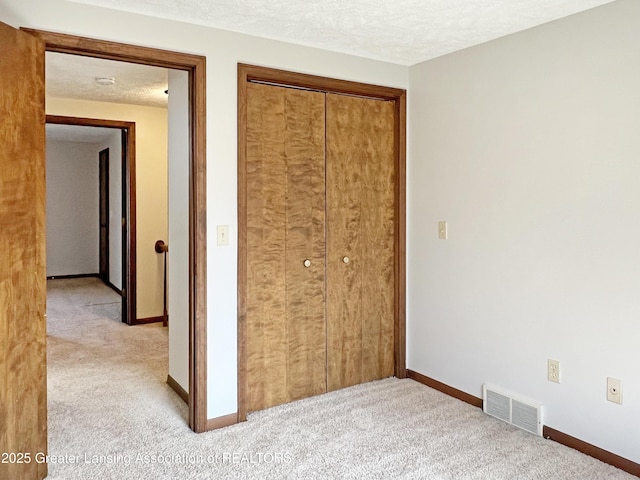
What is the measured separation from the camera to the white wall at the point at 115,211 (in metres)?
6.88

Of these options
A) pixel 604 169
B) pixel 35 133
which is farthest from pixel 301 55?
pixel 604 169

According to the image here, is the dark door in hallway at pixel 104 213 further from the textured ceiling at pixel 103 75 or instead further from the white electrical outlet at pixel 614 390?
the white electrical outlet at pixel 614 390

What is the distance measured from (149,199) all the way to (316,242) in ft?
9.17

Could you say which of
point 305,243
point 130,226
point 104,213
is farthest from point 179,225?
point 104,213

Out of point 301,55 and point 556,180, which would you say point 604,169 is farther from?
point 301,55

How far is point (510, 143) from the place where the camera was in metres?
2.88

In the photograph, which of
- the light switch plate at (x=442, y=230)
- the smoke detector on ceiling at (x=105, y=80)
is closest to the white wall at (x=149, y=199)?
the smoke detector on ceiling at (x=105, y=80)

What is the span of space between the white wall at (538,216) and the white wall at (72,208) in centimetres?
682

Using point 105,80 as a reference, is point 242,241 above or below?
below

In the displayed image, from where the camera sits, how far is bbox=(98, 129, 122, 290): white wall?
688cm

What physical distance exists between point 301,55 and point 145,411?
2320mm

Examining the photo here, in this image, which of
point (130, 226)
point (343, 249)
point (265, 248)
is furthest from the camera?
point (130, 226)

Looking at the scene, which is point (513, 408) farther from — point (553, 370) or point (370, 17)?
point (370, 17)

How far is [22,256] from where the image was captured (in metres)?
2.17
